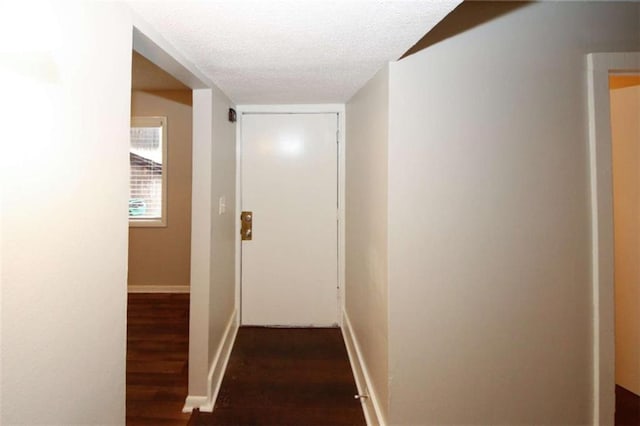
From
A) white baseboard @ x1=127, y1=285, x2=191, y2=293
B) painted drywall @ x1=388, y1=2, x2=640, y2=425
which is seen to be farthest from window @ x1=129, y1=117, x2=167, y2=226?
painted drywall @ x1=388, y1=2, x2=640, y2=425

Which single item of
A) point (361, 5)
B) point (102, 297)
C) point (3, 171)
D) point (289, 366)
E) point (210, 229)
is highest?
point (361, 5)

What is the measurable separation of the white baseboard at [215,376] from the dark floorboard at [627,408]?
247cm

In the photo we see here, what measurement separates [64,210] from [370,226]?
1431 mm

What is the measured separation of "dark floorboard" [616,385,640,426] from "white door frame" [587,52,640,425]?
0.49 meters

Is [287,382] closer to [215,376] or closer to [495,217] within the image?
[215,376]

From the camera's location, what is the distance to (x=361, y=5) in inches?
38.7

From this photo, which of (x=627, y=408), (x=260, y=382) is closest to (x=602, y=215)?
(x=627, y=408)

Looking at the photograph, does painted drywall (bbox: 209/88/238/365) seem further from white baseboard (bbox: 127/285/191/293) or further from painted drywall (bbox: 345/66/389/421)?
white baseboard (bbox: 127/285/191/293)

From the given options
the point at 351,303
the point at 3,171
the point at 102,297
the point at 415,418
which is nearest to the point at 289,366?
the point at 351,303

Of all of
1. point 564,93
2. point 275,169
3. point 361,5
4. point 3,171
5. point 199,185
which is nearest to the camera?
point 3,171

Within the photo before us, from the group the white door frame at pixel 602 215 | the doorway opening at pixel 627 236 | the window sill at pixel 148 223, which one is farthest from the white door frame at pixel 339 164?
the doorway opening at pixel 627 236

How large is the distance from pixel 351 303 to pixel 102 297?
183cm

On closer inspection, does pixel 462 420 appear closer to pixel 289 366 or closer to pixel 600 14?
pixel 289 366

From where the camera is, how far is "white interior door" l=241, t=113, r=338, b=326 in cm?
262
